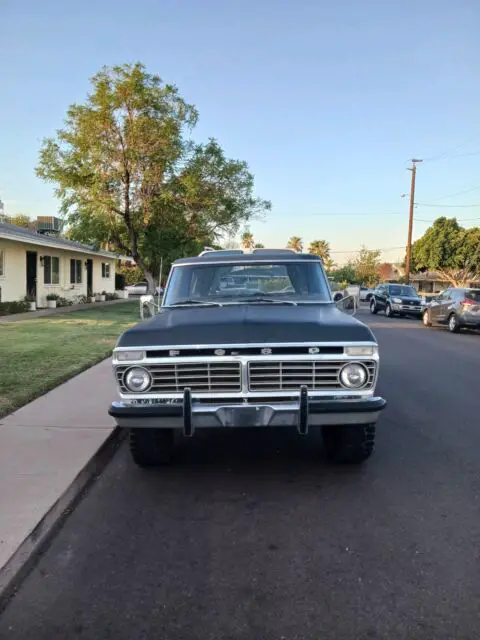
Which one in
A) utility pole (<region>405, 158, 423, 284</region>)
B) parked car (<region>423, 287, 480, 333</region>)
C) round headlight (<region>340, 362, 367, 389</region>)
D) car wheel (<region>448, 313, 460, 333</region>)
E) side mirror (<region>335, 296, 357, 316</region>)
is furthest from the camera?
utility pole (<region>405, 158, 423, 284</region>)

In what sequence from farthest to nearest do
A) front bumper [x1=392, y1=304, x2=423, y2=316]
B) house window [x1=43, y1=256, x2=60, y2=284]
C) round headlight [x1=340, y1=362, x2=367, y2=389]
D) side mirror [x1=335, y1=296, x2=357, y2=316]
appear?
front bumper [x1=392, y1=304, x2=423, y2=316] < house window [x1=43, y1=256, x2=60, y2=284] < side mirror [x1=335, y1=296, x2=357, y2=316] < round headlight [x1=340, y1=362, x2=367, y2=389]

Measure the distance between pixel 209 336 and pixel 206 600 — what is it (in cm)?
191

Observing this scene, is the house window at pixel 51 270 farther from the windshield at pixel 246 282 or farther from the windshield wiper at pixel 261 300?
the windshield wiper at pixel 261 300

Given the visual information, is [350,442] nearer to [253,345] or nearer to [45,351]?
[253,345]

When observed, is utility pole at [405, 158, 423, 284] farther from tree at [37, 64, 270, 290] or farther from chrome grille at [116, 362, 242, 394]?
chrome grille at [116, 362, 242, 394]

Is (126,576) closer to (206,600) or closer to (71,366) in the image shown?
(206,600)

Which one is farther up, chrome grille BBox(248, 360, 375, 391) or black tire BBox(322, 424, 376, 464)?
chrome grille BBox(248, 360, 375, 391)

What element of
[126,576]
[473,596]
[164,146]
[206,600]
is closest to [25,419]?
[126,576]

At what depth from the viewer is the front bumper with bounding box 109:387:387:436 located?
428 centimetres

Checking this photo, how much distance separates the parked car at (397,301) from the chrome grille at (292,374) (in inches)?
880

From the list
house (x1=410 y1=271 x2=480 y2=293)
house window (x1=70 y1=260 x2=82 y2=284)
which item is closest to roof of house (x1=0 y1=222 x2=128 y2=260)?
house window (x1=70 y1=260 x2=82 y2=284)

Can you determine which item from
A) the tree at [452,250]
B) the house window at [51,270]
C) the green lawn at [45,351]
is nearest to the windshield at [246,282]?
the green lawn at [45,351]

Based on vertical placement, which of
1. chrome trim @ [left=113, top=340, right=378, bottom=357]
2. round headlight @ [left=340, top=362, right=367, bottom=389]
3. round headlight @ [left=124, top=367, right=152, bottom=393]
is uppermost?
chrome trim @ [left=113, top=340, right=378, bottom=357]

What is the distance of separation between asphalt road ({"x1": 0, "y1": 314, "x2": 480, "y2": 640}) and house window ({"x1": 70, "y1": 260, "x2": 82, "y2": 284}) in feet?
80.3
